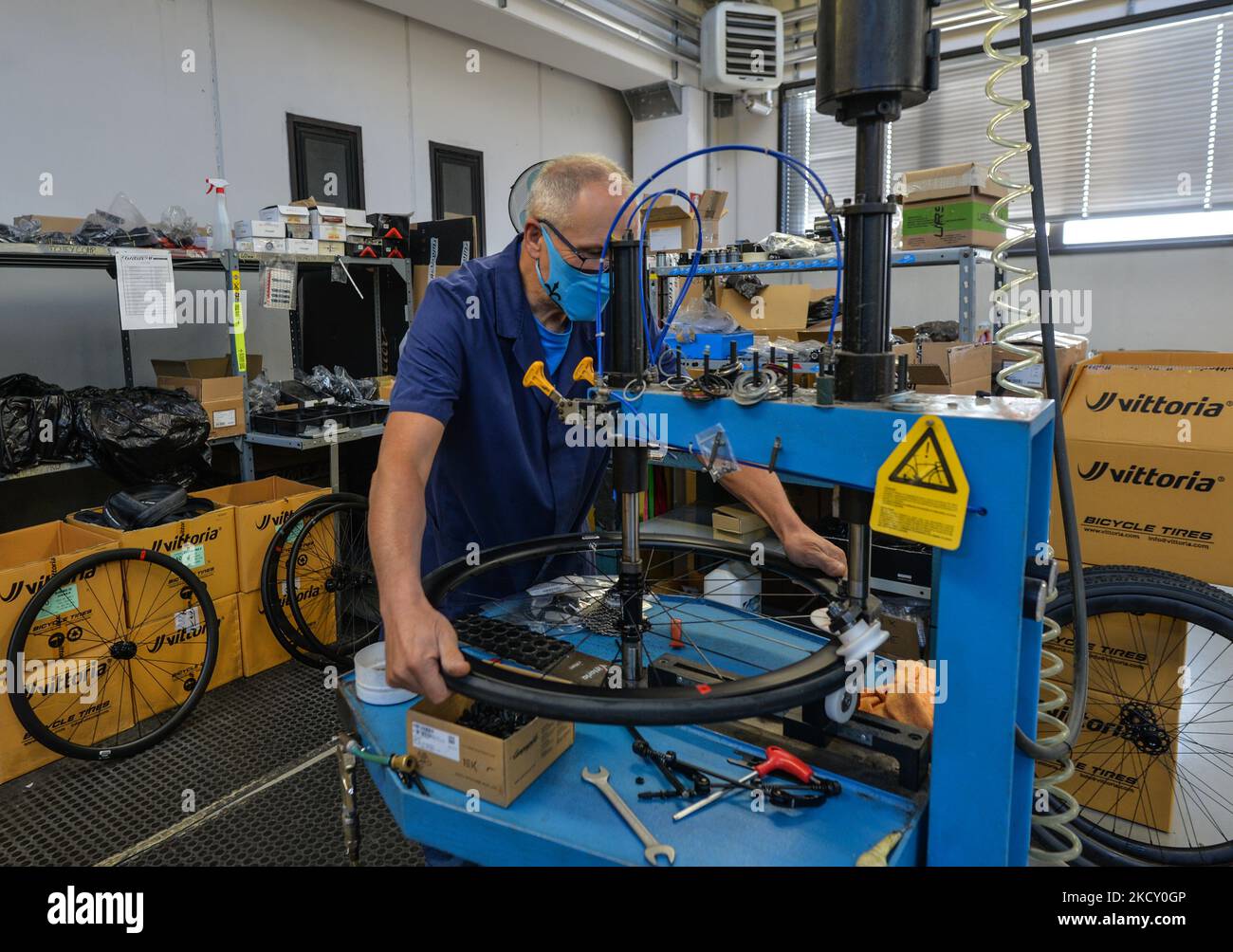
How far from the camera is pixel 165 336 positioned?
3.14 metres

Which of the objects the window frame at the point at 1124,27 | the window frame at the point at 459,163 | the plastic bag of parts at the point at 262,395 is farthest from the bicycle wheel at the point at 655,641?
the window frame at the point at 1124,27

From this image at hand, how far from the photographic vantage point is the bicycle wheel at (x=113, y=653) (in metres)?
2.08

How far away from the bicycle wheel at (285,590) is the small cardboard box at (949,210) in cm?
219

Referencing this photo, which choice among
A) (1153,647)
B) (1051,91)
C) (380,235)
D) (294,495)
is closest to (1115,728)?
(1153,647)

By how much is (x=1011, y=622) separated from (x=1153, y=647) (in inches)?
53.4

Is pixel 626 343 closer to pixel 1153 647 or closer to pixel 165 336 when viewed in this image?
pixel 1153 647

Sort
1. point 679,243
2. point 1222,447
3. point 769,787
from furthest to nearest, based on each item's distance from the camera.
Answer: point 679,243 < point 1222,447 < point 769,787

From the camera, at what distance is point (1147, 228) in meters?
4.06

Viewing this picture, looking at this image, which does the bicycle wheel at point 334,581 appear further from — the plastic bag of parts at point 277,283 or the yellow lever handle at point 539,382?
the yellow lever handle at point 539,382

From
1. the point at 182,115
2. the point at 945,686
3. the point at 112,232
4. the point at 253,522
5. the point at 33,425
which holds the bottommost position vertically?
the point at 253,522

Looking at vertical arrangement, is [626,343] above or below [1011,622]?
above

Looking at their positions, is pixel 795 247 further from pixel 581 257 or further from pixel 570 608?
pixel 570 608

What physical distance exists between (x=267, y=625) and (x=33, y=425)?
92cm

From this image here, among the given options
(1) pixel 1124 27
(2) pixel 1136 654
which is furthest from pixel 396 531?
(1) pixel 1124 27
